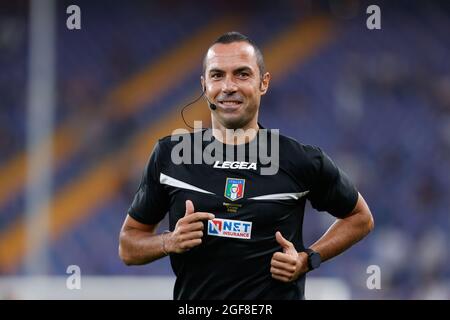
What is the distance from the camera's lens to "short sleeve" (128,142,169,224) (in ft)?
11.1

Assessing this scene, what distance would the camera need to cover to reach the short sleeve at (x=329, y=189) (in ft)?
11.1

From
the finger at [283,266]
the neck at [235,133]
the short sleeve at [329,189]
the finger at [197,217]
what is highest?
the neck at [235,133]

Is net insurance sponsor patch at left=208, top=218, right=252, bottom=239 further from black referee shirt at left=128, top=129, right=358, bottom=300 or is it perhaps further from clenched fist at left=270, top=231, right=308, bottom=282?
clenched fist at left=270, top=231, right=308, bottom=282

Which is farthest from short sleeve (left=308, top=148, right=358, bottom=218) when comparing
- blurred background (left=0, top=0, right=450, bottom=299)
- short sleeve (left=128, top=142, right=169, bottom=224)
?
blurred background (left=0, top=0, right=450, bottom=299)

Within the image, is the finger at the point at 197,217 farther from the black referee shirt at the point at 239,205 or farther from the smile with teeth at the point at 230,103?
the smile with teeth at the point at 230,103

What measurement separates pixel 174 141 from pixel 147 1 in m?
7.28

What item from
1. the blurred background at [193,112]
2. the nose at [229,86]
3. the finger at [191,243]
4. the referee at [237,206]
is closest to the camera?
the finger at [191,243]

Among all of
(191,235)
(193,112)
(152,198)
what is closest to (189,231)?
(191,235)

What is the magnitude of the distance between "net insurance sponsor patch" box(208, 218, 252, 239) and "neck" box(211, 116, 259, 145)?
379 millimetres

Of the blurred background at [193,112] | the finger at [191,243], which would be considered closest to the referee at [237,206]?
the finger at [191,243]
